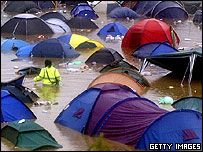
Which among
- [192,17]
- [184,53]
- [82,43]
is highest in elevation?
[184,53]

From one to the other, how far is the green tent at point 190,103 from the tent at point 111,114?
1.88 meters

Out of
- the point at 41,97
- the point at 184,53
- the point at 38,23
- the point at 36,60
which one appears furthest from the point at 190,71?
the point at 38,23

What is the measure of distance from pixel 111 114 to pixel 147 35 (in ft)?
44.8

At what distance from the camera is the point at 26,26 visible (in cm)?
3125

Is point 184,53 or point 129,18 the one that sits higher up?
point 184,53

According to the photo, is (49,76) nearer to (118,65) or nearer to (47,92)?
(47,92)

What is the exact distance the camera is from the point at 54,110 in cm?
1744

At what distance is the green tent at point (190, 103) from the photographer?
659 inches

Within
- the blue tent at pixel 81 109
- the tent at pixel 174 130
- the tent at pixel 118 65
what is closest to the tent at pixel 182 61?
the tent at pixel 118 65

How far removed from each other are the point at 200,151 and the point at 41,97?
680 cm

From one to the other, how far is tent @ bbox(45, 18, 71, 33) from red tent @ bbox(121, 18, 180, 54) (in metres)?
4.73

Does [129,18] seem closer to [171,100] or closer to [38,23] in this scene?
[38,23]

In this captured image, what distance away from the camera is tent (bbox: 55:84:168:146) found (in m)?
14.6

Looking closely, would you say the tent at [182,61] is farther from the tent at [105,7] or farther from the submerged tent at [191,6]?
the submerged tent at [191,6]
